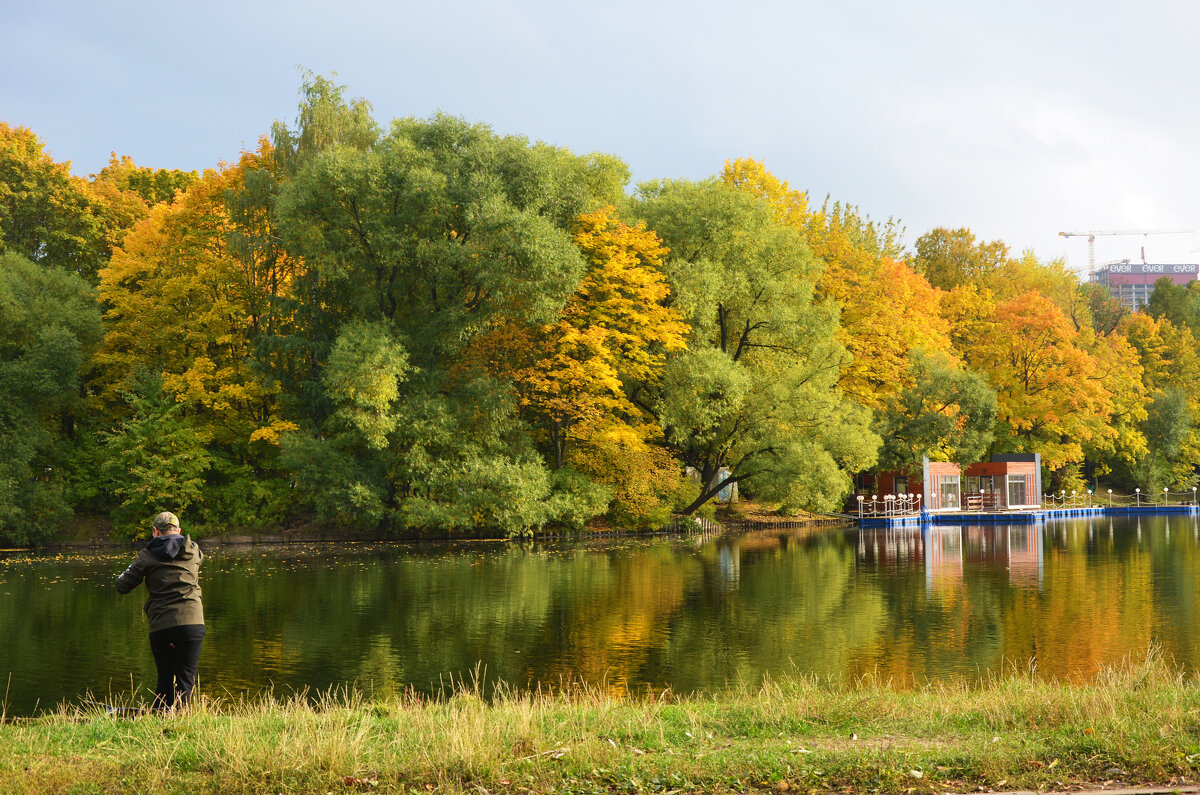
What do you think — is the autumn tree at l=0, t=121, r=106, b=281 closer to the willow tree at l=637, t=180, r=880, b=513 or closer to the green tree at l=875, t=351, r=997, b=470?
the willow tree at l=637, t=180, r=880, b=513

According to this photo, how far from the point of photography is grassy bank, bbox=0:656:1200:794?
7.24 m

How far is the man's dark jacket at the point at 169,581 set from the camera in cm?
995

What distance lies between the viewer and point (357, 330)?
38.8 meters

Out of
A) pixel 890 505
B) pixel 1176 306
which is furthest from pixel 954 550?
pixel 1176 306

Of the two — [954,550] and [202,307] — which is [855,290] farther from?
[202,307]

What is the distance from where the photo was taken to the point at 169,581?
1000cm

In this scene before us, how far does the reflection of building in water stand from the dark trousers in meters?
19.2

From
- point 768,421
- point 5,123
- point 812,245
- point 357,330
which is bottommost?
point 768,421

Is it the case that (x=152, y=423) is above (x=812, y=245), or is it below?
below

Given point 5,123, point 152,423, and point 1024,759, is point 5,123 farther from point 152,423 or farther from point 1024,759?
point 1024,759

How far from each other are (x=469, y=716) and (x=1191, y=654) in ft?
39.0

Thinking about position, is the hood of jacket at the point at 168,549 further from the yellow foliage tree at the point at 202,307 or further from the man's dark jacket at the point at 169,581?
the yellow foliage tree at the point at 202,307

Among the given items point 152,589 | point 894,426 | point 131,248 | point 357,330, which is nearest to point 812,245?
point 894,426

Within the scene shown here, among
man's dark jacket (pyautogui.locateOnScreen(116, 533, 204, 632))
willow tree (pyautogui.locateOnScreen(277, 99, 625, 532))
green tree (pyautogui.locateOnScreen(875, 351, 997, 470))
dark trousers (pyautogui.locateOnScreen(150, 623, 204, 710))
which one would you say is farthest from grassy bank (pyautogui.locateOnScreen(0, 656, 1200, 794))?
green tree (pyautogui.locateOnScreen(875, 351, 997, 470))
